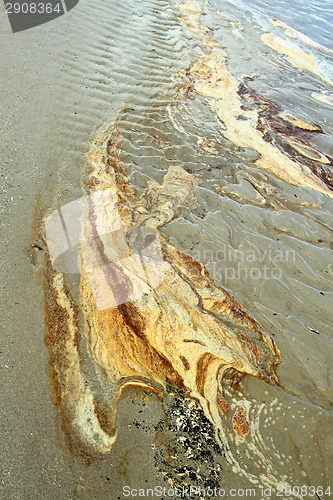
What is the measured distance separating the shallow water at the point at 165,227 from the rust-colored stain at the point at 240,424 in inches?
1.4

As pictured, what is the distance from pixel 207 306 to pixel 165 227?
806 mm

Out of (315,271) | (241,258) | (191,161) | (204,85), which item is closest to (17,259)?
(241,258)

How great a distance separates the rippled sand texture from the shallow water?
0.6 inches

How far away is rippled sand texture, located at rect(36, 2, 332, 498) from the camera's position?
6.17ft

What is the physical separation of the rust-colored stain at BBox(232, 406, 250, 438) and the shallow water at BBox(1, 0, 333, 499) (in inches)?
1.4

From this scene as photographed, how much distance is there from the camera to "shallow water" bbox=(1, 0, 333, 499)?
180 centimetres

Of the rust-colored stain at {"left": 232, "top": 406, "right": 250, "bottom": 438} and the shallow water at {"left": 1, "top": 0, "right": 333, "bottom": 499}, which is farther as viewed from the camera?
the rust-colored stain at {"left": 232, "top": 406, "right": 250, "bottom": 438}

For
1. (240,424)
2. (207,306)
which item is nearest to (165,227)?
(207,306)

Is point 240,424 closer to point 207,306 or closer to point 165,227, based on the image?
point 207,306

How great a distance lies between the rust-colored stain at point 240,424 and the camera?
1911mm

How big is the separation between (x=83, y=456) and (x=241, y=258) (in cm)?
176

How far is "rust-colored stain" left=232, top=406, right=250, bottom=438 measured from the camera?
1.91m

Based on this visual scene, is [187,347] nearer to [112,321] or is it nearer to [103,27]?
[112,321]

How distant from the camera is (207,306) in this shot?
7.75ft
